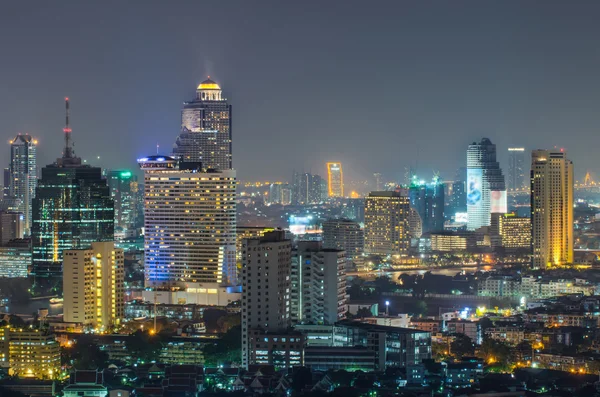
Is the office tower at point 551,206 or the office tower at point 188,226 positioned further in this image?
the office tower at point 551,206

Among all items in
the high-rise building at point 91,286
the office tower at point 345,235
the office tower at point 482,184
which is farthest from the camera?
the office tower at point 482,184

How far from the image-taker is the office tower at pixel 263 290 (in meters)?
28.1

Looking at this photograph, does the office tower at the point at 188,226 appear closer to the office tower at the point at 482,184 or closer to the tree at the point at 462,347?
the tree at the point at 462,347

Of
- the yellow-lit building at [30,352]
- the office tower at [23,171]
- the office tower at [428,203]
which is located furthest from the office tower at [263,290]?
the office tower at [428,203]

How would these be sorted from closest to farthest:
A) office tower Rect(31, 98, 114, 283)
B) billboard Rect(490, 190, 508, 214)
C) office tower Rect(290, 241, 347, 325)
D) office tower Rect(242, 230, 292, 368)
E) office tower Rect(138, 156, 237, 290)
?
office tower Rect(242, 230, 292, 368) < office tower Rect(290, 241, 347, 325) < office tower Rect(138, 156, 237, 290) < office tower Rect(31, 98, 114, 283) < billboard Rect(490, 190, 508, 214)

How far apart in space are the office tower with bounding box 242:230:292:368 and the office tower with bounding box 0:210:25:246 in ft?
89.6

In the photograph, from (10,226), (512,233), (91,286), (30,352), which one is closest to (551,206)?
(512,233)

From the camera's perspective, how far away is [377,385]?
2539cm

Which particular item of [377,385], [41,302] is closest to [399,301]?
[41,302]

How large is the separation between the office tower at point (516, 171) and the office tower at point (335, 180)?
33.9ft

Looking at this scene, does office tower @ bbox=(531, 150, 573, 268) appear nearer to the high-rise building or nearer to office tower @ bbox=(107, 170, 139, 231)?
office tower @ bbox=(107, 170, 139, 231)

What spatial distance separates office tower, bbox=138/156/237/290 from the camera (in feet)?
133

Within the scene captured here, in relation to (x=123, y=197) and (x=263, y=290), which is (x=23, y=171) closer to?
(x=123, y=197)

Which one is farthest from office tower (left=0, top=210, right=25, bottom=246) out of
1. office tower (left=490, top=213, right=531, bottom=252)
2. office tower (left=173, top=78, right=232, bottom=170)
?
office tower (left=490, top=213, right=531, bottom=252)
